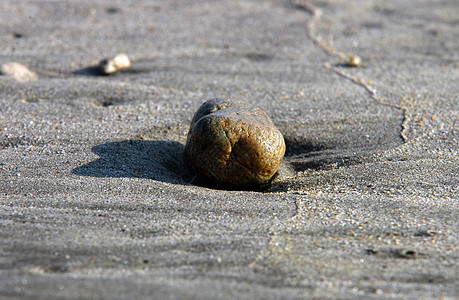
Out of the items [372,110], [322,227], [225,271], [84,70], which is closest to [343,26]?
[372,110]

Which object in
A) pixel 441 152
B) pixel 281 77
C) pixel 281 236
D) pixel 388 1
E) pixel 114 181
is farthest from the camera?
pixel 388 1

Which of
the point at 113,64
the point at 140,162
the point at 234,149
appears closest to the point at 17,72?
the point at 113,64

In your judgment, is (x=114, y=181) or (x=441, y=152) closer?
(x=114, y=181)

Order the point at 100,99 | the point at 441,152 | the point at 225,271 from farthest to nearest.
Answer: the point at 100,99
the point at 441,152
the point at 225,271

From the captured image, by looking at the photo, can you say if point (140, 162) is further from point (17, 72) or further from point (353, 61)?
point (353, 61)

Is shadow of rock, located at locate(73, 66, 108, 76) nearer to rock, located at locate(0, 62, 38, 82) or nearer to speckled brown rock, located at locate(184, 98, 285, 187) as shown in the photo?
rock, located at locate(0, 62, 38, 82)

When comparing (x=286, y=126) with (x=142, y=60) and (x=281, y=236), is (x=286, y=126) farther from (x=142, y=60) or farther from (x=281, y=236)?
(x=142, y=60)

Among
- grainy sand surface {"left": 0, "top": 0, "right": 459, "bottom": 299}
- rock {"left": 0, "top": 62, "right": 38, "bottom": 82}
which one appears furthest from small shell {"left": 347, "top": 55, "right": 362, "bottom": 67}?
rock {"left": 0, "top": 62, "right": 38, "bottom": 82}
